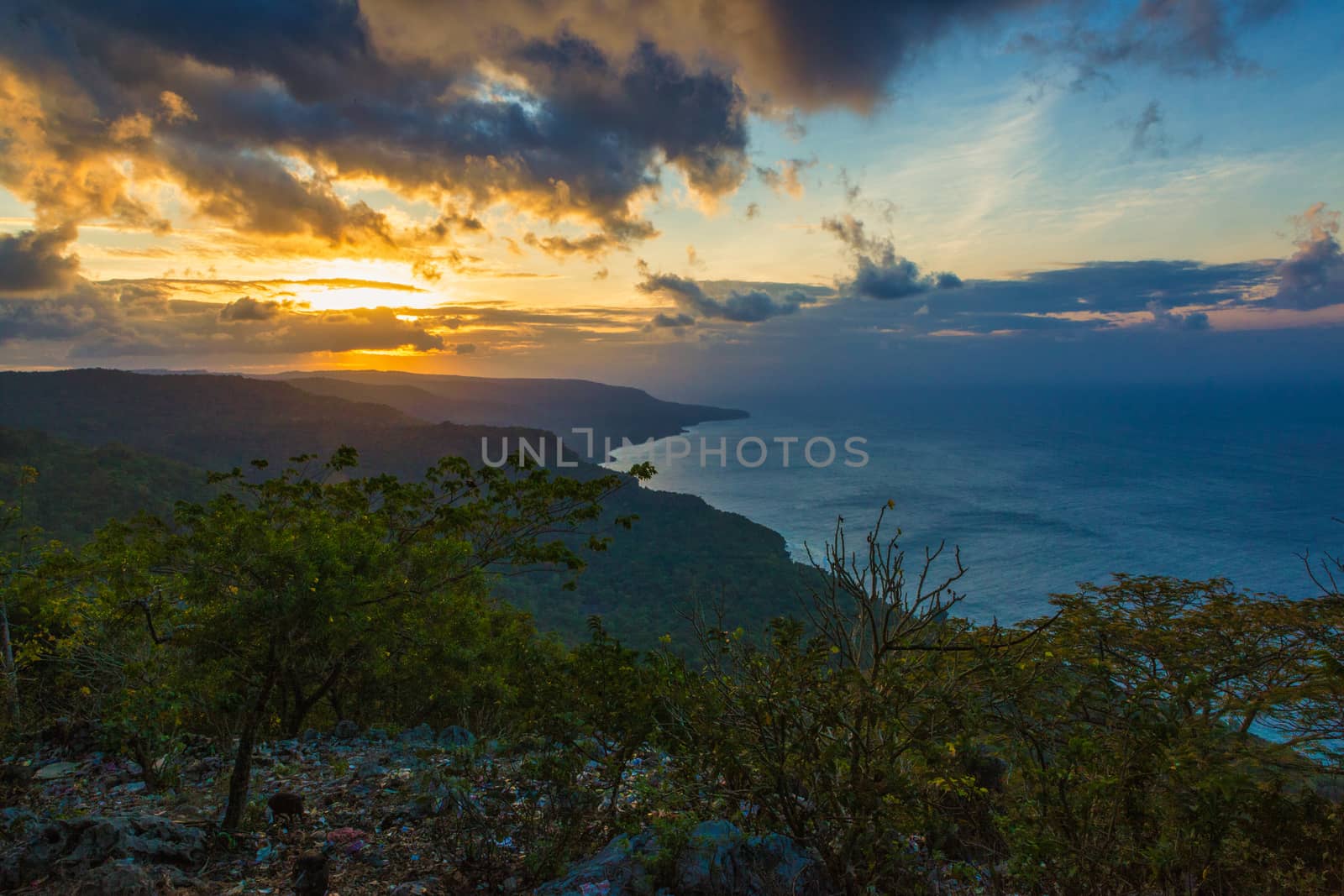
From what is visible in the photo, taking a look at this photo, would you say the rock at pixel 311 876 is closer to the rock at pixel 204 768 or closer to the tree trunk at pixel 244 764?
the tree trunk at pixel 244 764

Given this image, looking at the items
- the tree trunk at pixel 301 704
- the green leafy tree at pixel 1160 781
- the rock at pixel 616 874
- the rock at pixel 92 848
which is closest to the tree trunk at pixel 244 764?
the rock at pixel 92 848

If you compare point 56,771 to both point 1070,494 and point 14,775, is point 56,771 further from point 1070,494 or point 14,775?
point 1070,494

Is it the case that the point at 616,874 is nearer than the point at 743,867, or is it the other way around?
the point at 743,867

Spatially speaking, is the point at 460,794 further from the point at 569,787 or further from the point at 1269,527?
the point at 1269,527

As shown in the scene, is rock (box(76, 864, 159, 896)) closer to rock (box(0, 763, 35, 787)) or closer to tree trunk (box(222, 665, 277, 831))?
tree trunk (box(222, 665, 277, 831))

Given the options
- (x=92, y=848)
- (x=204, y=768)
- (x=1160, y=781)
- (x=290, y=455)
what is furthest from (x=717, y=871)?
(x=290, y=455)

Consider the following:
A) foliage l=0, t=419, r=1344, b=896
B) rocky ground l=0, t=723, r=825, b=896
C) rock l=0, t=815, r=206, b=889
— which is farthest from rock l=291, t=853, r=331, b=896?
rock l=0, t=815, r=206, b=889
